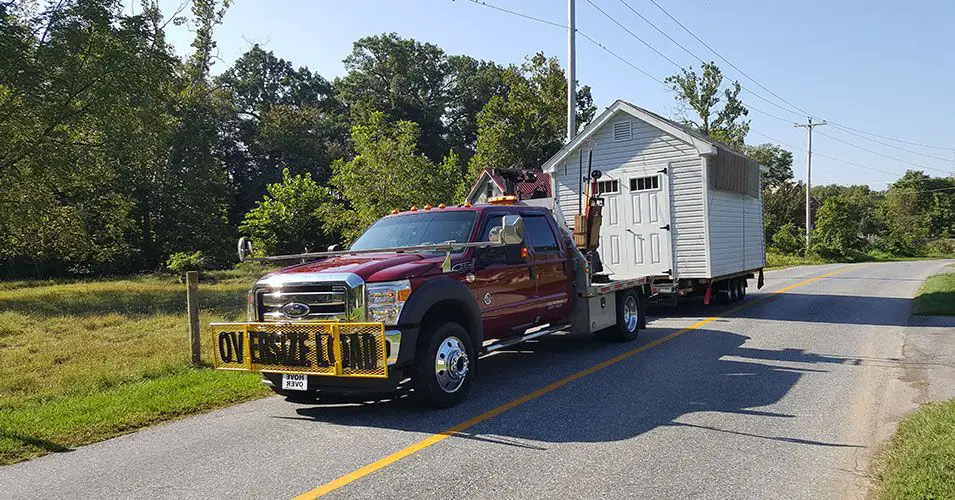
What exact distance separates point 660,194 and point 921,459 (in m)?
10.1

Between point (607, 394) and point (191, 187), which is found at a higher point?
point (191, 187)

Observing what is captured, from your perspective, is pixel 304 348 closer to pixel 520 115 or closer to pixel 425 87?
pixel 520 115

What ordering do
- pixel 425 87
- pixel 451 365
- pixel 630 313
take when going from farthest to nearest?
pixel 425 87
pixel 630 313
pixel 451 365

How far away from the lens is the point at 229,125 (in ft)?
189

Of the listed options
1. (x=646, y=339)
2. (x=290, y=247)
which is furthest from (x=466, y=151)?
(x=646, y=339)

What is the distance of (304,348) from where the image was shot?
6023mm

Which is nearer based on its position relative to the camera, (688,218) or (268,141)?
(688,218)

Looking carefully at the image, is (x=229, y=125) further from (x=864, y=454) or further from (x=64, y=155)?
(x=864, y=454)

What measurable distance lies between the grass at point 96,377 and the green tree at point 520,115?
74.5 feet

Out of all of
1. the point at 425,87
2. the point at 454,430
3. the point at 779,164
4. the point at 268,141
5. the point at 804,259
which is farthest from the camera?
the point at 779,164

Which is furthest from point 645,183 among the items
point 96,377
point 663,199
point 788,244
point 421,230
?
point 788,244

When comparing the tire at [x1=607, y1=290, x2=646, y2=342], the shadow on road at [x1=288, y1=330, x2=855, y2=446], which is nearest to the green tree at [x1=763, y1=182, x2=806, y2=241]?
the tire at [x1=607, y1=290, x2=646, y2=342]

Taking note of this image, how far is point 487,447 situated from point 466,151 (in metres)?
56.3

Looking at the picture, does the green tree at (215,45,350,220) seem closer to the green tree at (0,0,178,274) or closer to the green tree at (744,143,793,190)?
the green tree at (0,0,178,274)
